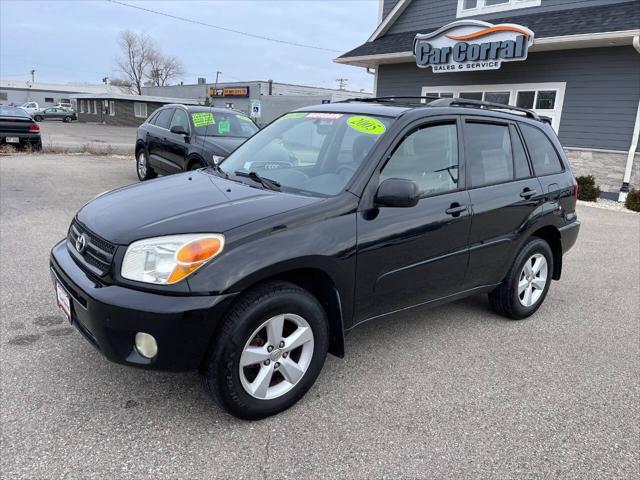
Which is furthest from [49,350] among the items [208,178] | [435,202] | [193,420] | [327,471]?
[435,202]

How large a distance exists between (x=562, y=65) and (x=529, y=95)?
109 centimetres

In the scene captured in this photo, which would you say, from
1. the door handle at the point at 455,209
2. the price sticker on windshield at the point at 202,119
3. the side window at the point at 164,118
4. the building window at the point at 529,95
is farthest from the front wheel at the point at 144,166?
the building window at the point at 529,95

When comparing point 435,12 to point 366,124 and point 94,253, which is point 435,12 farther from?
point 94,253

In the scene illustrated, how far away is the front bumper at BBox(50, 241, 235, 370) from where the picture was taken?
237 centimetres

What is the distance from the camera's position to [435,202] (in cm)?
340

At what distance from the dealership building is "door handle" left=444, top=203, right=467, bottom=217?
32.3 ft

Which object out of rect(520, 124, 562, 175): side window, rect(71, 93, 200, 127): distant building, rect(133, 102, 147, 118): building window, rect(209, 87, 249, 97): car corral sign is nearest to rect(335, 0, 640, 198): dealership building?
rect(520, 124, 562, 175): side window

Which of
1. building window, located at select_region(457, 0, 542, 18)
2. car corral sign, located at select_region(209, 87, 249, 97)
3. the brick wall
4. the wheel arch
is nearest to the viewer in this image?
the wheel arch

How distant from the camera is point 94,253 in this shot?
2.72 m

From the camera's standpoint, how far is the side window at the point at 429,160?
327cm

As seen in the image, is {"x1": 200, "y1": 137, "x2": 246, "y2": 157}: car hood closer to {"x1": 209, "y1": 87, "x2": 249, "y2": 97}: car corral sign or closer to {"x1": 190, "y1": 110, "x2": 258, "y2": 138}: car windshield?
{"x1": 190, "y1": 110, "x2": 258, "y2": 138}: car windshield

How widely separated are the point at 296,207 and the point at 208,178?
1.07 metres

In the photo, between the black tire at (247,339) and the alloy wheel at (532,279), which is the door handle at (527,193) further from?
the black tire at (247,339)

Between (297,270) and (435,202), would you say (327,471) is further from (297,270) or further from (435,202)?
(435,202)
